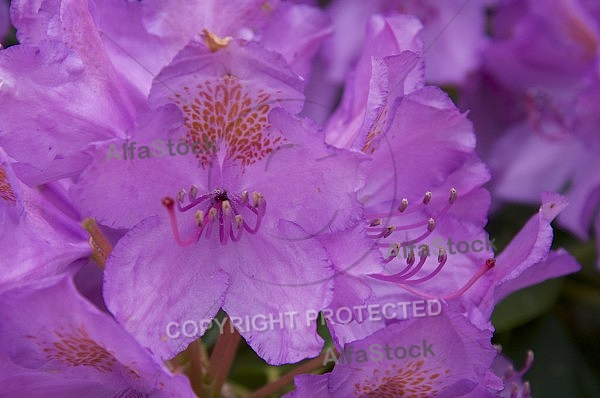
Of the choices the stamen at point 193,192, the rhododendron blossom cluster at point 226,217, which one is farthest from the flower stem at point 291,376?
the stamen at point 193,192

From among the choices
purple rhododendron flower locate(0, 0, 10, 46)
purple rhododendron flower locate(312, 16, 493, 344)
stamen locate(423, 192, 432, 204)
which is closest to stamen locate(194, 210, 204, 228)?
purple rhododendron flower locate(312, 16, 493, 344)

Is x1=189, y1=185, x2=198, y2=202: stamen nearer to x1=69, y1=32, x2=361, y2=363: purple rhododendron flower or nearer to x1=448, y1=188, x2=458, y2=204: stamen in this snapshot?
x1=69, y1=32, x2=361, y2=363: purple rhododendron flower

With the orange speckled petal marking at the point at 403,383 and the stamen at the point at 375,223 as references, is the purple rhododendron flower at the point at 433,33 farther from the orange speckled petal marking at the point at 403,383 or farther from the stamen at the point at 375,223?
the orange speckled petal marking at the point at 403,383

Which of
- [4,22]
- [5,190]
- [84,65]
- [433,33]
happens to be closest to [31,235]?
[5,190]

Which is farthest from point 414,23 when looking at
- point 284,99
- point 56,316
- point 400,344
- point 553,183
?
point 553,183

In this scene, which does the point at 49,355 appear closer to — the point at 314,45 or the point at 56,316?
the point at 56,316

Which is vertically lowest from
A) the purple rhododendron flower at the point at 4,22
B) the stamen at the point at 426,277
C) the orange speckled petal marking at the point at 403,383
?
the purple rhododendron flower at the point at 4,22

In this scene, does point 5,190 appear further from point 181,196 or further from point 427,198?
point 427,198
